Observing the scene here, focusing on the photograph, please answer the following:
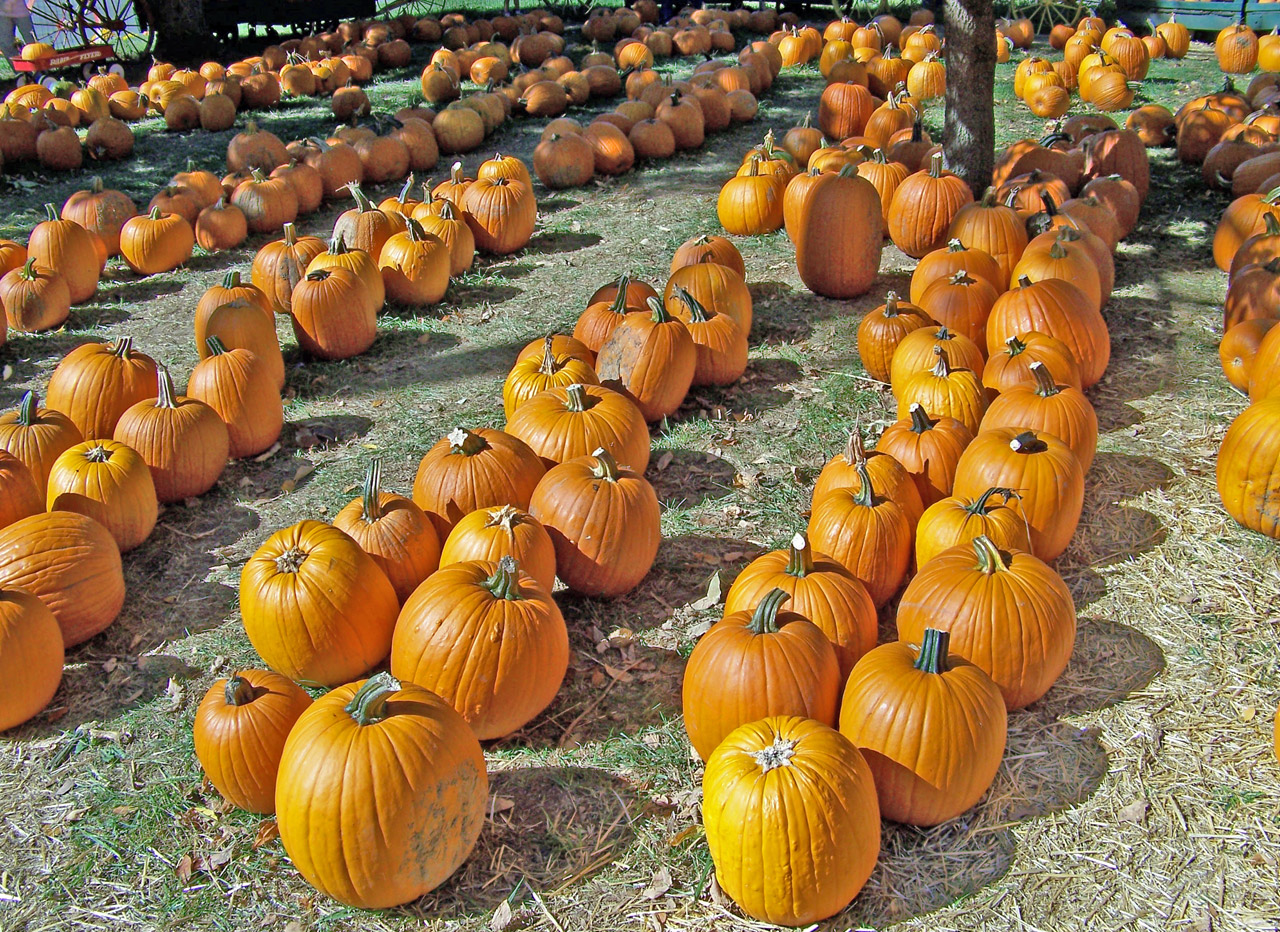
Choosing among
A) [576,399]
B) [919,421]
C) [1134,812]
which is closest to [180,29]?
[576,399]

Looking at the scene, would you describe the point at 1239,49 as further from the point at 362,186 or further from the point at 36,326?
the point at 36,326

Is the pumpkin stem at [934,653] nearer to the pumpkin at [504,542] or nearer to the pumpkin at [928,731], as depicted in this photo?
the pumpkin at [928,731]

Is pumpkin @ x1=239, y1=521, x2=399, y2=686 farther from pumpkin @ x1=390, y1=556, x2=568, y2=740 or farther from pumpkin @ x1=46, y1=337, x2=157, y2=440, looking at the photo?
pumpkin @ x1=46, y1=337, x2=157, y2=440

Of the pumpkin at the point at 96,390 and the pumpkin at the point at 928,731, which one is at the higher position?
the pumpkin at the point at 96,390

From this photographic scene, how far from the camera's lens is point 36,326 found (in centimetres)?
722

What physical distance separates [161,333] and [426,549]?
423 cm

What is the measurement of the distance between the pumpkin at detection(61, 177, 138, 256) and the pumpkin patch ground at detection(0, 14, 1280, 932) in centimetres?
119

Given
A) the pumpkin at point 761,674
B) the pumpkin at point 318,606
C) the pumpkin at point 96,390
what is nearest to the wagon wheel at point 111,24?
the pumpkin at point 96,390

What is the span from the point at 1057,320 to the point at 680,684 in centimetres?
307

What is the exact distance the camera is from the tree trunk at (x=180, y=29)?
14.9 m

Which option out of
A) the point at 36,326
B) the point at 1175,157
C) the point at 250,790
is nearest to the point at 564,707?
the point at 250,790

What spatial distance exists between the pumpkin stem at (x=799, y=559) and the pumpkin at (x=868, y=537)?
0.37m

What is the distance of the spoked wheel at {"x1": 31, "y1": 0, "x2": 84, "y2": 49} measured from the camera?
53.2ft

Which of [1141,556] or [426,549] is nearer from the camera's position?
[426,549]
